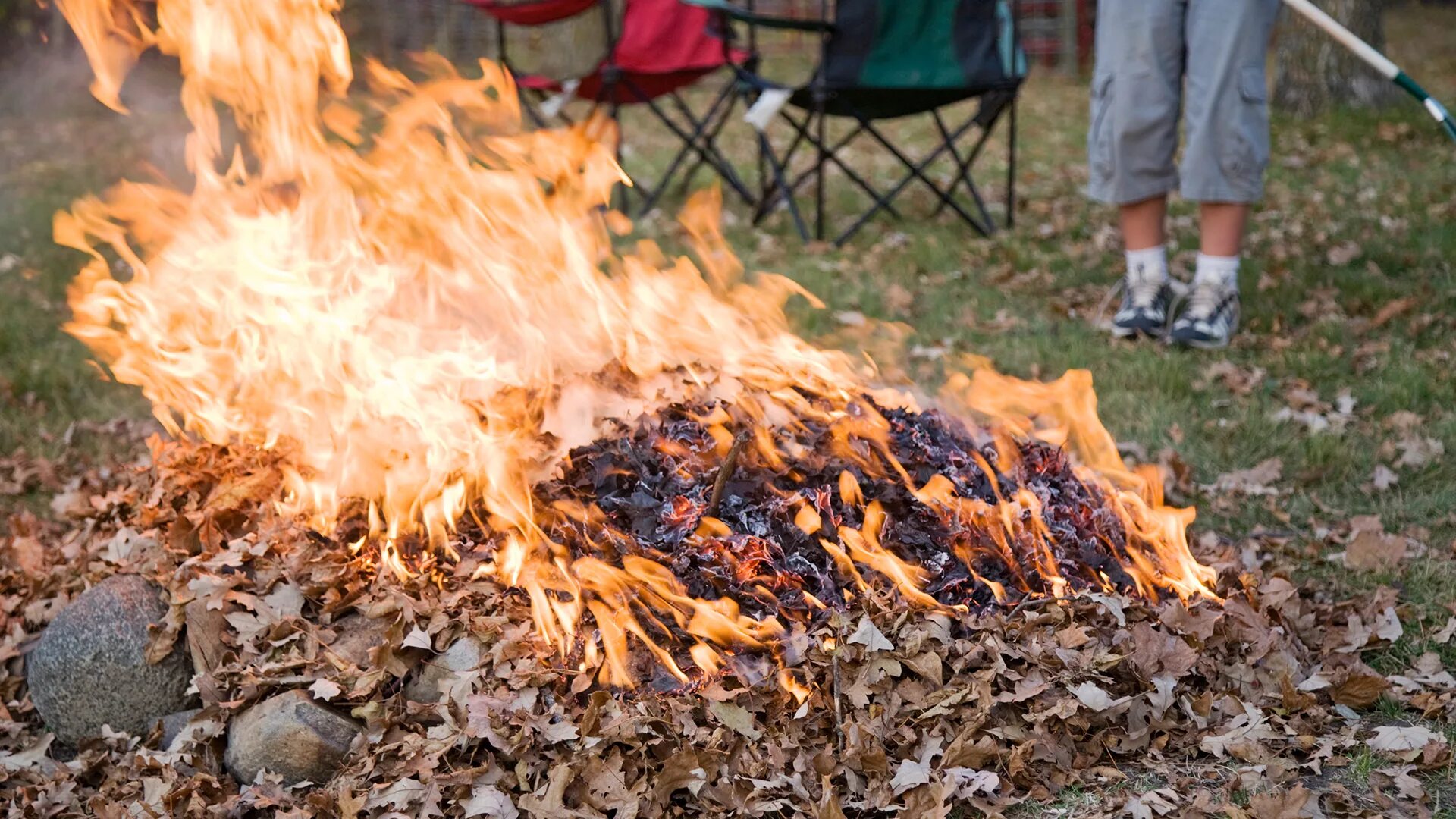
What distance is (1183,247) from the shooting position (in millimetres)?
6234

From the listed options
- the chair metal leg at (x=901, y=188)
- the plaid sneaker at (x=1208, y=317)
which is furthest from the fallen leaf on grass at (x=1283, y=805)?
the chair metal leg at (x=901, y=188)

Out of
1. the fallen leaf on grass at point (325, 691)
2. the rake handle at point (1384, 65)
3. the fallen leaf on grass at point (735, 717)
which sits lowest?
the fallen leaf on grass at point (325, 691)

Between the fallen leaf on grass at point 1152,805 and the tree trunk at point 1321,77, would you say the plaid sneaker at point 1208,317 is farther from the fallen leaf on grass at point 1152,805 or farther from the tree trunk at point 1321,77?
the tree trunk at point 1321,77

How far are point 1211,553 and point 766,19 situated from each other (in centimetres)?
384

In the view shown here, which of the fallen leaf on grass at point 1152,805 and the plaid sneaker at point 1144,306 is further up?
the fallen leaf on grass at point 1152,805

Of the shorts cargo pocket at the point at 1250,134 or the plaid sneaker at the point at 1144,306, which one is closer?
the shorts cargo pocket at the point at 1250,134

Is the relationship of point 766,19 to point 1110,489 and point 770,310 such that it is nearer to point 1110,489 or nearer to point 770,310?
point 770,310

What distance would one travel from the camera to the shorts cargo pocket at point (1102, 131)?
4848 millimetres

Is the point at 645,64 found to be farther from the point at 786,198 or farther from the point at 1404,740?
the point at 1404,740

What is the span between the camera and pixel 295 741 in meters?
2.55

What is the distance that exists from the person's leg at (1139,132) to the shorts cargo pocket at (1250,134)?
25 centimetres

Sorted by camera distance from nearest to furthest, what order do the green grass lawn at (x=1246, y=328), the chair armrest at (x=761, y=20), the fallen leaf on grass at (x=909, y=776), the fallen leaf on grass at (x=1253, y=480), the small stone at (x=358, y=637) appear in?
the fallen leaf on grass at (x=909, y=776) < the small stone at (x=358, y=637) < the green grass lawn at (x=1246, y=328) < the fallen leaf on grass at (x=1253, y=480) < the chair armrest at (x=761, y=20)

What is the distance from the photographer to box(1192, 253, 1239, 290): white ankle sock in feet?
15.9

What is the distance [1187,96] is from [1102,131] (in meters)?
0.39
